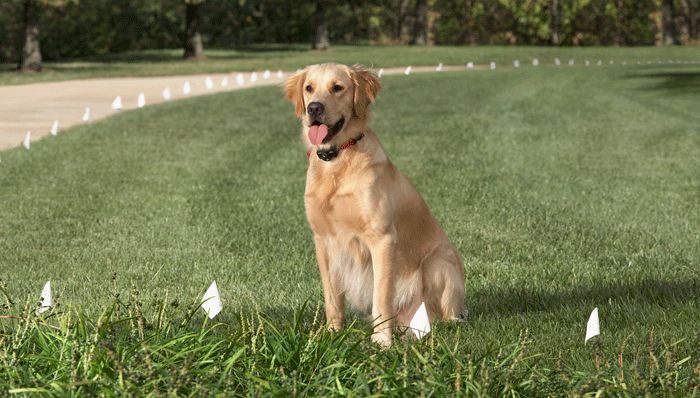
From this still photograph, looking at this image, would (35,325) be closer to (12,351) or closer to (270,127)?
(12,351)

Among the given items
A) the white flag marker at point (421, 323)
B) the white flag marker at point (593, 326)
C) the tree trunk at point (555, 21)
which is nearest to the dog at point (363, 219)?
the white flag marker at point (421, 323)

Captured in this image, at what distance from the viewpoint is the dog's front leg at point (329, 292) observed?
3.93 meters

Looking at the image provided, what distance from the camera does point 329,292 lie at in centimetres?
402

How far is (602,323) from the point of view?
4.16 m

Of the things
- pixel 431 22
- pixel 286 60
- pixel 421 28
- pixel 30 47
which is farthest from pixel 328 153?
pixel 431 22

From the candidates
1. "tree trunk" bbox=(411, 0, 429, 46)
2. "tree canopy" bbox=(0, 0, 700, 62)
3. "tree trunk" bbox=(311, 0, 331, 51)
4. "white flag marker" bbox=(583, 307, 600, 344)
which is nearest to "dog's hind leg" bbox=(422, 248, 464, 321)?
"white flag marker" bbox=(583, 307, 600, 344)

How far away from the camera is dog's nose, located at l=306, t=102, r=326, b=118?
3631 mm

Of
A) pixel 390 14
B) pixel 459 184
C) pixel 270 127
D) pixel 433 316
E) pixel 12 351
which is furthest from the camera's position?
pixel 390 14

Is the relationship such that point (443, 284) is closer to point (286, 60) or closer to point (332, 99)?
point (332, 99)

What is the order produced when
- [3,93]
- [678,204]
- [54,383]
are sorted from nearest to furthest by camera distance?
1. [54,383]
2. [678,204]
3. [3,93]

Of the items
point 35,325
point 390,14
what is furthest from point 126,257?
point 390,14

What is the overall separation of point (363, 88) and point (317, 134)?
0.35m

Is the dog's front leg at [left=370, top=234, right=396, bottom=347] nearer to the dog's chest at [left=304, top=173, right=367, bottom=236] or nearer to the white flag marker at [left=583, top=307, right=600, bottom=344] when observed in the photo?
the dog's chest at [left=304, top=173, right=367, bottom=236]

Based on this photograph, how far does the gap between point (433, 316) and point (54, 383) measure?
2.01m
